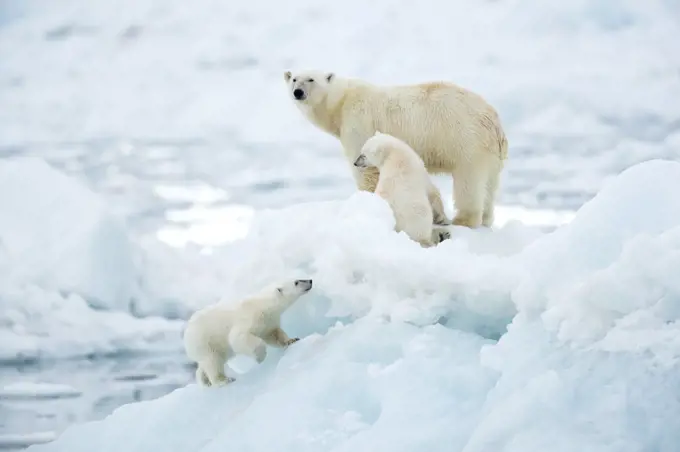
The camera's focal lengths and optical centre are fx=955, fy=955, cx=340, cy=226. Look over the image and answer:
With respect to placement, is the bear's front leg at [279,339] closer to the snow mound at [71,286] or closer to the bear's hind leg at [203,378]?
the bear's hind leg at [203,378]

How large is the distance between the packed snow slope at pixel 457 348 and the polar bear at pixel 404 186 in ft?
0.57

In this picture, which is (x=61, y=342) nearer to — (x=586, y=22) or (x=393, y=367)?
(x=393, y=367)

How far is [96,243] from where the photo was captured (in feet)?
29.1

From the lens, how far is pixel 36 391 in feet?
23.1

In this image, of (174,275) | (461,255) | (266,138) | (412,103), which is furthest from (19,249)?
(266,138)

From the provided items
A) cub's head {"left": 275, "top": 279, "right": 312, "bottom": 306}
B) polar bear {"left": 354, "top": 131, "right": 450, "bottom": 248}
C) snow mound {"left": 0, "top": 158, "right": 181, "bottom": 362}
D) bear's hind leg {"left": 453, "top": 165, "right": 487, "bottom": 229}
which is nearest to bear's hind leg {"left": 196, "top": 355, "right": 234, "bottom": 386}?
cub's head {"left": 275, "top": 279, "right": 312, "bottom": 306}

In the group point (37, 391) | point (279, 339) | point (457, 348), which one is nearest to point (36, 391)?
point (37, 391)

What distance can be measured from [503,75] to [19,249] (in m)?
14.6

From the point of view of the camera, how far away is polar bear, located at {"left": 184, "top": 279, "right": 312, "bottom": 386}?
3.89 metres

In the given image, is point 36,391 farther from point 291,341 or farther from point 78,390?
point 291,341

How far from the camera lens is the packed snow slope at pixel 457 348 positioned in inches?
110

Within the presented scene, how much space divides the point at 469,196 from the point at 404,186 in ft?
2.26

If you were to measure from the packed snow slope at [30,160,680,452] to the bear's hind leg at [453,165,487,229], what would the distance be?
0.80m

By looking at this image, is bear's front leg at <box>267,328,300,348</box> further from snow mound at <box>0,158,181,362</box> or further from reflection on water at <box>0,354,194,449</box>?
snow mound at <box>0,158,181,362</box>
